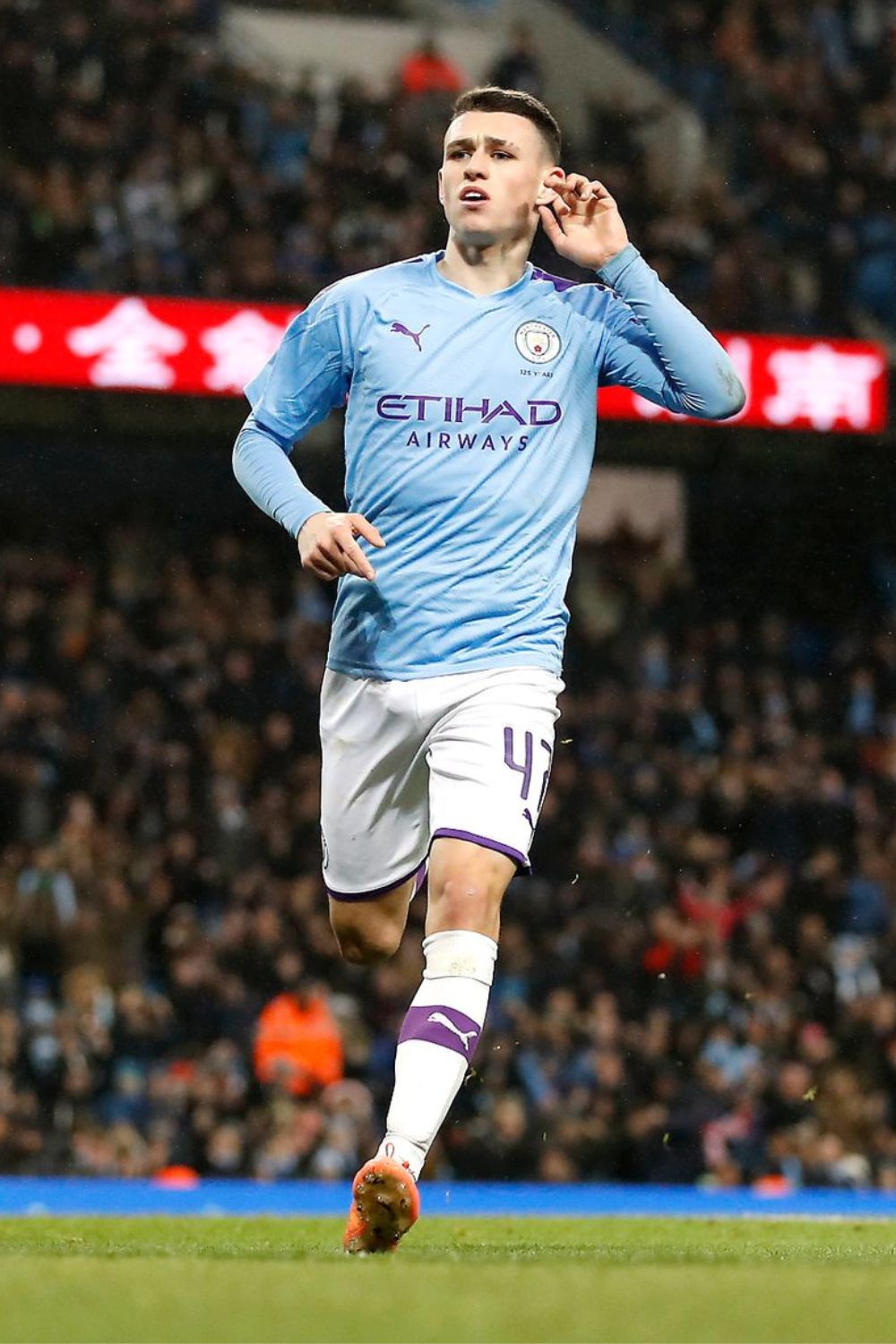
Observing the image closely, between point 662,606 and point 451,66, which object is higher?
point 451,66

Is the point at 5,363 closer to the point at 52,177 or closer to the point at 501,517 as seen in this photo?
the point at 52,177

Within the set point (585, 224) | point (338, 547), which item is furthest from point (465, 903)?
point (585, 224)

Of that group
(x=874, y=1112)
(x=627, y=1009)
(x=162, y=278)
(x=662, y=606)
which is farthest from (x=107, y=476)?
(x=874, y=1112)

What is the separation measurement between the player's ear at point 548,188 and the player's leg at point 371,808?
122 cm

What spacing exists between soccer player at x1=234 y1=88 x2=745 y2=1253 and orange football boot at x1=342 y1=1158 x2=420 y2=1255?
0.80 metres

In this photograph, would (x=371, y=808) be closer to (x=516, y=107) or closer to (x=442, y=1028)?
(x=442, y=1028)

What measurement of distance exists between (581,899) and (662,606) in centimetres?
445

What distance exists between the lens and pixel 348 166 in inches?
709

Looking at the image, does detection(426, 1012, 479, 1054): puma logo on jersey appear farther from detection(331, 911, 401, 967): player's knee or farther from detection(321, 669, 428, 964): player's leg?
detection(331, 911, 401, 967): player's knee

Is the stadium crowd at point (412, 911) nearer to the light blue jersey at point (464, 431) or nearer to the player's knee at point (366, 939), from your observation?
the player's knee at point (366, 939)

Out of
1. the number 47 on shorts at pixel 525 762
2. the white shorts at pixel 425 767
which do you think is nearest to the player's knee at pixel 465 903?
the white shorts at pixel 425 767

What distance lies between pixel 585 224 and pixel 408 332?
1.62 feet

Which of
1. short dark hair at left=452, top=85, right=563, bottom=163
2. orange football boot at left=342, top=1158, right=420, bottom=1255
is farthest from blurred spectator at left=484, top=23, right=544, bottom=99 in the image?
orange football boot at left=342, top=1158, right=420, bottom=1255

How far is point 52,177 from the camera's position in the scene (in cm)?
1652
